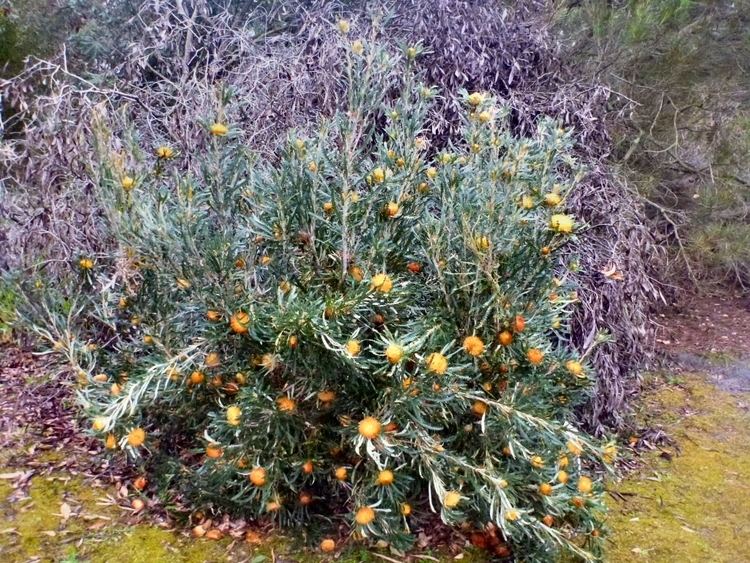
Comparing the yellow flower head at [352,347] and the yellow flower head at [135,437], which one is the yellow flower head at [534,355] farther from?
the yellow flower head at [135,437]

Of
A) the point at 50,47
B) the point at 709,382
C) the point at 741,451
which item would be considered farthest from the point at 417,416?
the point at 50,47

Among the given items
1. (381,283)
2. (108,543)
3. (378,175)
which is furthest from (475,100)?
(108,543)

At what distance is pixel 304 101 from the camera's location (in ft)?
11.5

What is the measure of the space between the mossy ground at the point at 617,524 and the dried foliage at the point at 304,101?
0.44 meters

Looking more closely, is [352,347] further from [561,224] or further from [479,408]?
[561,224]

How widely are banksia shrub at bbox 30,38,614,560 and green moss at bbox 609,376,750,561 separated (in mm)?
427

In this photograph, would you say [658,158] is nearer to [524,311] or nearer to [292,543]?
[524,311]

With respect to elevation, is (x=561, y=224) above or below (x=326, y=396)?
above

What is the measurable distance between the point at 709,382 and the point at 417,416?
10.9 feet

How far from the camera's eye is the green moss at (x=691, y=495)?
8.57ft

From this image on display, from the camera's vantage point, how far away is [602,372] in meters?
3.24

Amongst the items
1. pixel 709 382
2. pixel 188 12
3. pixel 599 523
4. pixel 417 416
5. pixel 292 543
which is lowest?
pixel 709 382

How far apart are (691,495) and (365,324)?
1.95 m

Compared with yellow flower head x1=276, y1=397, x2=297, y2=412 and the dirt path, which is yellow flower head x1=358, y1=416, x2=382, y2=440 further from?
the dirt path
